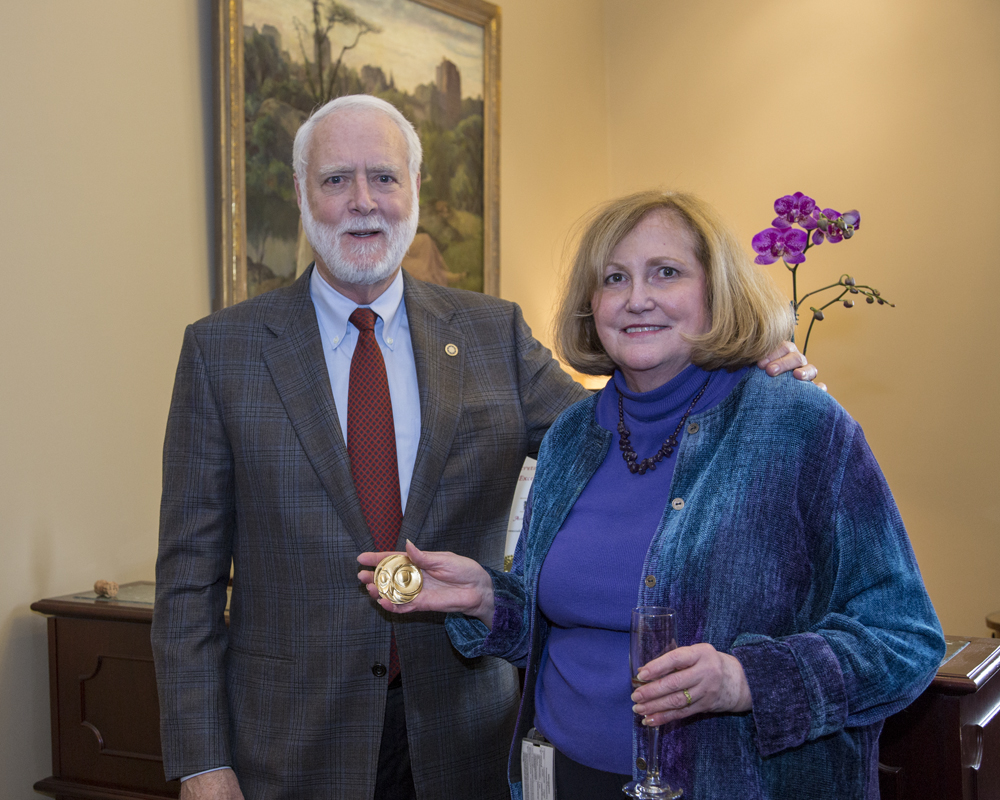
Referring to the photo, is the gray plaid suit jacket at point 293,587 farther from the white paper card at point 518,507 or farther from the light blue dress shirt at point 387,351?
the white paper card at point 518,507

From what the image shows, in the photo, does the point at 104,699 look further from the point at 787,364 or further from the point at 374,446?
the point at 787,364

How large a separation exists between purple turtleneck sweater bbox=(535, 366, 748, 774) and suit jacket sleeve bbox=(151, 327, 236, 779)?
0.71m

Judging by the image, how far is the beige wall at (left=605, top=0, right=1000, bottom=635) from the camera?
15.7 ft

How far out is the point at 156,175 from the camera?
11.0 feet

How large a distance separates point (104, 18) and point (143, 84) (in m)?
0.23

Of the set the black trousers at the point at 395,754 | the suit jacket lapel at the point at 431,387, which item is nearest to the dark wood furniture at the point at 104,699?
the black trousers at the point at 395,754

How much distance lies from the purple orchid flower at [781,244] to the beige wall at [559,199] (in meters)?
2.05

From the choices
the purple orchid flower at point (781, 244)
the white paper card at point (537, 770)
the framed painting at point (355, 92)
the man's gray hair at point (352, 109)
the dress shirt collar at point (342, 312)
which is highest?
the framed painting at point (355, 92)

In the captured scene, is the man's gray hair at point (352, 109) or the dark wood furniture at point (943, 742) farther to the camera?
the man's gray hair at point (352, 109)

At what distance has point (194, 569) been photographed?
1986mm

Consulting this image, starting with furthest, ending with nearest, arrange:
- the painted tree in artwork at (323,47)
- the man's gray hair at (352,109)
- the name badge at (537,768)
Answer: the painted tree in artwork at (323,47) → the man's gray hair at (352,109) → the name badge at (537,768)

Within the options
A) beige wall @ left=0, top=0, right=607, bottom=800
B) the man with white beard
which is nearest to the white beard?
→ the man with white beard

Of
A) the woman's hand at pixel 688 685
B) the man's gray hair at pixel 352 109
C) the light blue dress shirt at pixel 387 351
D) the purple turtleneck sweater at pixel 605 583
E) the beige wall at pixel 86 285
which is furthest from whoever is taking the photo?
the beige wall at pixel 86 285

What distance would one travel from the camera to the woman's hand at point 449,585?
1.72 m
